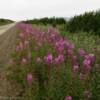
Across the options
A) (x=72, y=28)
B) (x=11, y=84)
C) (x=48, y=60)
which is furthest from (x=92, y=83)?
(x=72, y=28)

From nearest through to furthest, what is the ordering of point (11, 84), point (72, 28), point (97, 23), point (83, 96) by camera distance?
point (83, 96) → point (11, 84) → point (97, 23) → point (72, 28)

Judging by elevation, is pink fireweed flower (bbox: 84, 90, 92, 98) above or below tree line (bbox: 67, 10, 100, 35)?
above

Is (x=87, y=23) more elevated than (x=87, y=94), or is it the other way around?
(x=87, y=94)

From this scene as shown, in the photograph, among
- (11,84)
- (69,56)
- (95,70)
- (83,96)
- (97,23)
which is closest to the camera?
(83,96)

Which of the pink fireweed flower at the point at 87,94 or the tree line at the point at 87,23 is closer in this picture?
the pink fireweed flower at the point at 87,94

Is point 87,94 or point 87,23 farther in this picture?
point 87,23

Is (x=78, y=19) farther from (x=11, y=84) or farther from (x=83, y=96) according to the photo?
(x=83, y=96)

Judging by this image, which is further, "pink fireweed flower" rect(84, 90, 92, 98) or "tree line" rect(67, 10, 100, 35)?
"tree line" rect(67, 10, 100, 35)

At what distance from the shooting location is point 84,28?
24406 millimetres

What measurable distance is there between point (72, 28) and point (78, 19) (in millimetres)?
1860

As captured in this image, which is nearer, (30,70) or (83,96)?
(83,96)

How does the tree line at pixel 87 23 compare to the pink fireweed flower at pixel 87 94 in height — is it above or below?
below

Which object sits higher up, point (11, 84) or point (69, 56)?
point (69, 56)

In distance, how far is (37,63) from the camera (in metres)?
6.72
